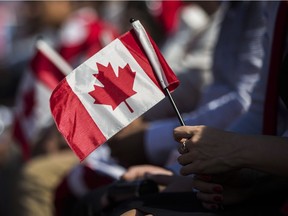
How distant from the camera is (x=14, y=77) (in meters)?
8.13

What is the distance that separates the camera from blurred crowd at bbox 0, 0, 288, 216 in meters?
2.40

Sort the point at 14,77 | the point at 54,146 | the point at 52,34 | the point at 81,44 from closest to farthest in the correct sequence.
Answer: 1. the point at 54,146
2. the point at 81,44
3. the point at 52,34
4. the point at 14,77

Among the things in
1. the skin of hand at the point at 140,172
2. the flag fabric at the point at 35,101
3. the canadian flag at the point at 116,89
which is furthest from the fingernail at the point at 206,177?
the flag fabric at the point at 35,101

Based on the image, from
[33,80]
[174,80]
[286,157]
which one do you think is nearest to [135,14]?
[33,80]

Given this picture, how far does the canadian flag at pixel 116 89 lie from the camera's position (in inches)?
79.7

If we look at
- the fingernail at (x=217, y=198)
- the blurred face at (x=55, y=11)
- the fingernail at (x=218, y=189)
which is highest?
the blurred face at (x=55, y=11)

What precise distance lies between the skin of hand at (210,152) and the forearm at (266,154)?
2cm

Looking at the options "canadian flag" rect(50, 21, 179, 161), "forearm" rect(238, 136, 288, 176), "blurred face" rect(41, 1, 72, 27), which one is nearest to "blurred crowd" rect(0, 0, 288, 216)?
"forearm" rect(238, 136, 288, 176)

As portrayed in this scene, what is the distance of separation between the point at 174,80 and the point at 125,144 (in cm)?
97

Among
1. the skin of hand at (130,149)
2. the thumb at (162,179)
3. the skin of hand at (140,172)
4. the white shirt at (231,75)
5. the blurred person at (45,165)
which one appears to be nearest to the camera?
the thumb at (162,179)

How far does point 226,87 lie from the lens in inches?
112

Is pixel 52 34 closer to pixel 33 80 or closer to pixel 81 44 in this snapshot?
pixel 81 44

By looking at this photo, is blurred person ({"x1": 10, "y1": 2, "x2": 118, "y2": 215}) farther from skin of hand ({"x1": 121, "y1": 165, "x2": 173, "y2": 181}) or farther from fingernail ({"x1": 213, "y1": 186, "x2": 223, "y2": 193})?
fingernail ({"x1": 213, "y1": 186, "x2": 223, "y2": 193})

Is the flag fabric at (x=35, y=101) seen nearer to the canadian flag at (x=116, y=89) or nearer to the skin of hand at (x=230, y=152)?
the canadian flag at (x=116, y=89)
